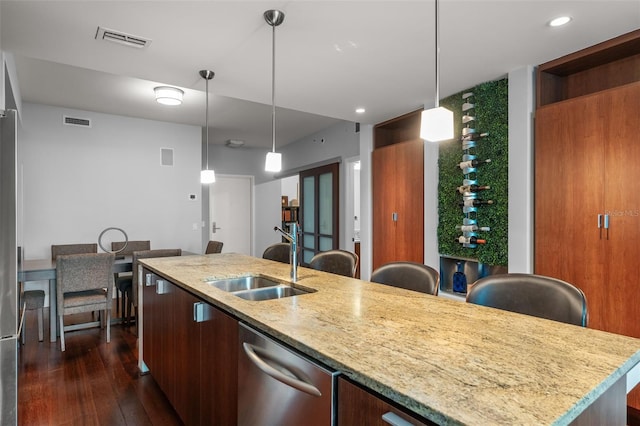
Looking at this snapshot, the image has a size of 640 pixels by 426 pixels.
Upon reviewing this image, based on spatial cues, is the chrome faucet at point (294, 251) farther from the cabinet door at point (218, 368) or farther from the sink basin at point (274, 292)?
the cabinet door at point (218, 368)

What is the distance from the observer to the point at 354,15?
227 cm

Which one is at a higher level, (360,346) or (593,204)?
(593,204)

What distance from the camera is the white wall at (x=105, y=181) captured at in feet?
15.9

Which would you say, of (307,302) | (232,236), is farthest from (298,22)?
(232,236)

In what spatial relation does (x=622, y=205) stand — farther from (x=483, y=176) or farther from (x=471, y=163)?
(x=471, y=163)

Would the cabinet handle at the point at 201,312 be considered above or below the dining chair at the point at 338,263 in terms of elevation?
below

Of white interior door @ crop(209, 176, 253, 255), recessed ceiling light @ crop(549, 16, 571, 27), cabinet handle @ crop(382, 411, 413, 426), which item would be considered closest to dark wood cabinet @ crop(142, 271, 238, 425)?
cabinet handle @ crop(382, 411, 413, 426)

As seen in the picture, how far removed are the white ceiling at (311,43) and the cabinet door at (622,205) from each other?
0.53m

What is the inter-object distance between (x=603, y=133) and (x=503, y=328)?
2102 millimetres

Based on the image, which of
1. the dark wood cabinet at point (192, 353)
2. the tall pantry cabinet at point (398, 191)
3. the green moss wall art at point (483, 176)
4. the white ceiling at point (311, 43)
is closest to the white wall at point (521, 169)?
the green moss wall art at point (483, 176)

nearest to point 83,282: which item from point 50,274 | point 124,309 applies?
point 50,274

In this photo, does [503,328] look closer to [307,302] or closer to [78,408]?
[307,302]

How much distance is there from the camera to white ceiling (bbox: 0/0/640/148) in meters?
2.20

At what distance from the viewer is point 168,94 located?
420 cm
